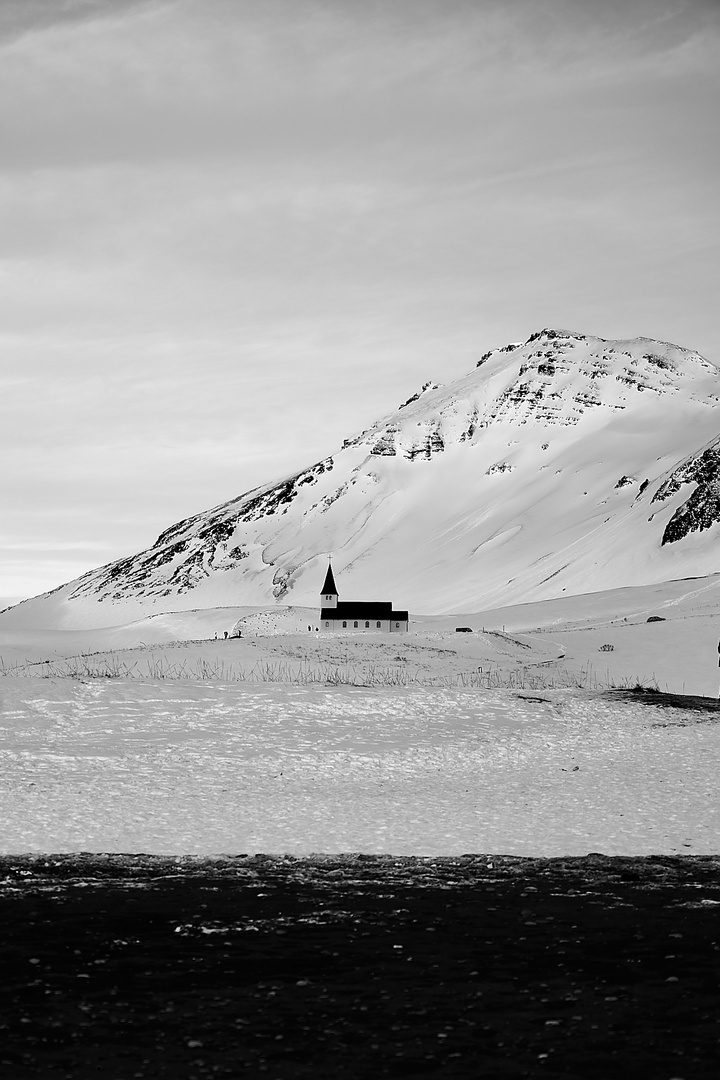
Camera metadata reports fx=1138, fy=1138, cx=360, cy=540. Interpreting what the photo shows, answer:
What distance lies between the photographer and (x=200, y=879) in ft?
43.3

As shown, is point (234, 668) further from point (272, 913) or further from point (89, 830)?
point (272, 913)

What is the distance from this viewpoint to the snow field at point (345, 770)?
1562 centimetres

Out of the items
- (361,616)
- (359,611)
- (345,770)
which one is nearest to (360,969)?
(345,770)

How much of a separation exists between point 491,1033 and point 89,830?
8911mm

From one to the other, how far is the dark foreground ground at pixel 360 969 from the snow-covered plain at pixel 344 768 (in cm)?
164

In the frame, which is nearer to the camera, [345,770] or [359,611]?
[345,770]

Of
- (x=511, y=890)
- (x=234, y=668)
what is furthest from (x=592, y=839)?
(x=234, y=668)

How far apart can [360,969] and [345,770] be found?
34.0 ft

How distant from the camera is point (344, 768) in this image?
20234 millimetres

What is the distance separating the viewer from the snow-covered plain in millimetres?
15648

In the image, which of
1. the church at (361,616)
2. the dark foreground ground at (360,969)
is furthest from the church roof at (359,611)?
the dark foreground ground at (360,969)

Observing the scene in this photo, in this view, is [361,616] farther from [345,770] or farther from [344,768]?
[345,770]

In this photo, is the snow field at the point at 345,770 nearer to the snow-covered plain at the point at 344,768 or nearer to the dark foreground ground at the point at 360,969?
the snow-covered plain at the point at 344,768

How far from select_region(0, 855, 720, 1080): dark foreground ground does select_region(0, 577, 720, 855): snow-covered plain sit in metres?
1.64
